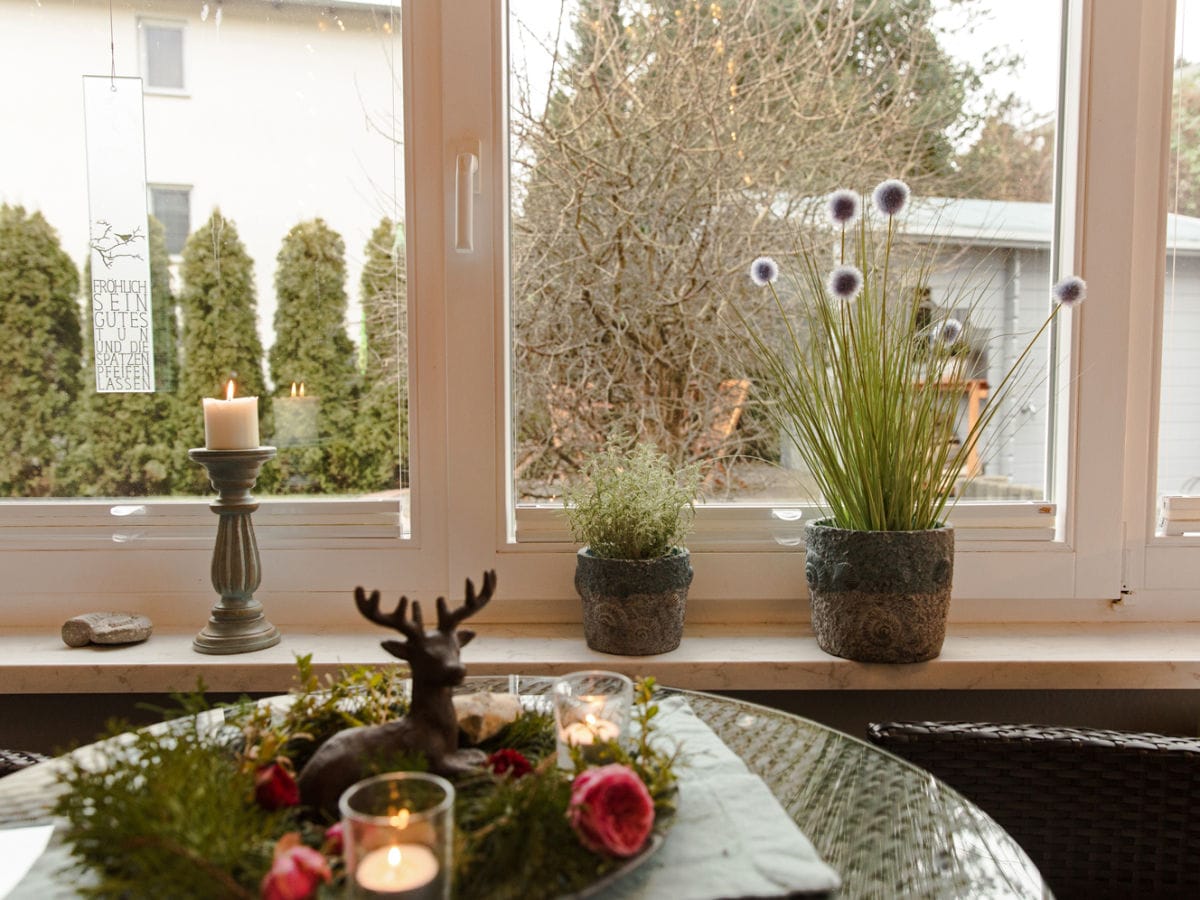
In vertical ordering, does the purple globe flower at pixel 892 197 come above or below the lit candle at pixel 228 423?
above

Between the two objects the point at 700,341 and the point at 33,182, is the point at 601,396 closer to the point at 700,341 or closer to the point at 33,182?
the point at 700,341

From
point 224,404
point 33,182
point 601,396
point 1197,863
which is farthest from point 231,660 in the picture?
point 1197,863

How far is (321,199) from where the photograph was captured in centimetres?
160

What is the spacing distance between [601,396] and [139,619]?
2.85 feet

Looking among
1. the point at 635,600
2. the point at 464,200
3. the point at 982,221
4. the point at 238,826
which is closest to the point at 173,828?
the point at 238,826

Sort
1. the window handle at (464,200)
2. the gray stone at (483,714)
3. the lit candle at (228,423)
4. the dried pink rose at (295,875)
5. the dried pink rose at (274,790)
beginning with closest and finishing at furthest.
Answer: the dried pink rose at (295,875) < the dried pink rose at (274,790) < the gray stone at (483,714) < the lit candle at (228,423) < the window handle at (464,200)

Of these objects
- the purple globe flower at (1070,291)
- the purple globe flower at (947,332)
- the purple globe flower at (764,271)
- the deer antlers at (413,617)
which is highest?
the purple globe flower at (764,271)

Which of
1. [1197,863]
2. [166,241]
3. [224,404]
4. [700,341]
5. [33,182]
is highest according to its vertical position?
[33,182]

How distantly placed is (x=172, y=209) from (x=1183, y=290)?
5.90 ft

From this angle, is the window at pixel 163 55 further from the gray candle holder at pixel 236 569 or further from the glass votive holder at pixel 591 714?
the glass votive holder at pixel 591 714

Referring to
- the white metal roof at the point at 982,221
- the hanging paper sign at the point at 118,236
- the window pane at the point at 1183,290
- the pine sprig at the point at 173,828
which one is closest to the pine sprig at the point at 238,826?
the pine sprig at the point at 173,828

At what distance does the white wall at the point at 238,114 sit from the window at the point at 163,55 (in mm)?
15

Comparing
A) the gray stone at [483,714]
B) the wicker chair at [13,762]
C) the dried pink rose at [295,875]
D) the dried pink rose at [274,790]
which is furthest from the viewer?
the wicker chair at [13,762]

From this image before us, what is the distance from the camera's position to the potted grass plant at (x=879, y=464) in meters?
1.33
